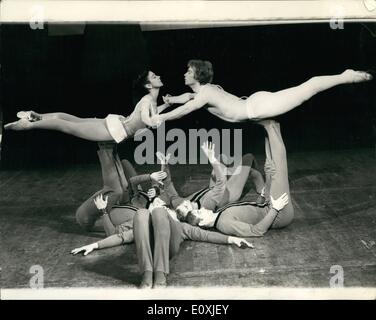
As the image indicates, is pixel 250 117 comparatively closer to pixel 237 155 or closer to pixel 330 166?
pixel 237 155

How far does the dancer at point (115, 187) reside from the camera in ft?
18.0

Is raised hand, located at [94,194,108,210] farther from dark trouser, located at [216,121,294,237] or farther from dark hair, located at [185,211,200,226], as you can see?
dark trouser, located at [216,121,294,237]

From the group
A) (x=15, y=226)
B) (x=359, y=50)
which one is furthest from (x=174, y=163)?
(x=359, y=50)

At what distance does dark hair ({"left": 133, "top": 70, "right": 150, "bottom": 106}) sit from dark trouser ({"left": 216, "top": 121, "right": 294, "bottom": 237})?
4.83 ft

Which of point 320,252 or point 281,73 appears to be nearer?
point 320,252

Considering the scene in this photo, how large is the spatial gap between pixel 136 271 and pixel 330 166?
341 centimetres

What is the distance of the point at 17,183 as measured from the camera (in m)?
6.86

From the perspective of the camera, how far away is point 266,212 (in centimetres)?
527

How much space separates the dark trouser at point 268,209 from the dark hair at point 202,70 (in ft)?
2.91

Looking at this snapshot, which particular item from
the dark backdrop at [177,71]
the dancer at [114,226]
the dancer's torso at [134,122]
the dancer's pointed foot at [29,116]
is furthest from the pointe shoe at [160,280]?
the dancer's pointed foot at [29,116]

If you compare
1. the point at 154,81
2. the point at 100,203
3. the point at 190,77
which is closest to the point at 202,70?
the point at 190,77

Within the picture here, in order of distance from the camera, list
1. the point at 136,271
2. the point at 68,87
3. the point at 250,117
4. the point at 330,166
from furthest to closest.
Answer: the point at 330,166 → the point at 68,87 → the point at 250,117 → the point at 136,271

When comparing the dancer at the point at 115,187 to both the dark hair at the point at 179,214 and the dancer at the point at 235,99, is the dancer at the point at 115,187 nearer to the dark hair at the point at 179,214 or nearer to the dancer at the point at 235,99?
the dark hair at the point at 179,214

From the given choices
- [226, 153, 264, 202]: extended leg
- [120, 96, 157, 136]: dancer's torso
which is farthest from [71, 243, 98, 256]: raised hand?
[226, 153, 264, 202]: extended leg
